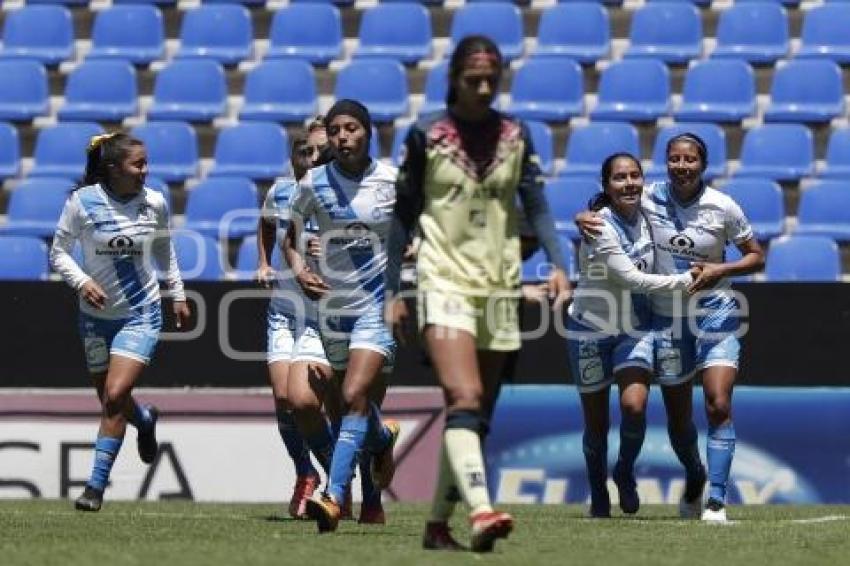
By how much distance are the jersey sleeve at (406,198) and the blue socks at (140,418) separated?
4.47 m

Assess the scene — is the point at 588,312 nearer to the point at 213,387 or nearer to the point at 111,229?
the point at 111,229

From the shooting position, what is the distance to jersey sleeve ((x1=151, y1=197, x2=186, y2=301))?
1220 centimetres

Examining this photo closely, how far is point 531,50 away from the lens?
63.2 ft

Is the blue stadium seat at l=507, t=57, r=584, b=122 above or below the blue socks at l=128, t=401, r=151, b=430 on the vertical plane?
above

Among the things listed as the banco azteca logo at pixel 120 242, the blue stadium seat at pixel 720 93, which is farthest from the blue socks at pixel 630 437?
the blue stadium seat at pixel 720 93

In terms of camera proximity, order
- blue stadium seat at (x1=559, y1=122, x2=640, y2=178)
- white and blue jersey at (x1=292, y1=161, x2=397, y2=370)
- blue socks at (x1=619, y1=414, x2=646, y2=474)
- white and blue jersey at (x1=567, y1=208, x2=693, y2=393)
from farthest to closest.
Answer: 1. blue stadium seat at (x1=559, y1=122, x2=640, y2=178)
2. blue socks at (x1=619, y1=414, x2=646, y2=474)
3. white and blue jersey at (x1=567, y1=208, x2=693, y2=393)
4. white and blue jersey at (x1=292, y1=161, x2=397, y2=370)

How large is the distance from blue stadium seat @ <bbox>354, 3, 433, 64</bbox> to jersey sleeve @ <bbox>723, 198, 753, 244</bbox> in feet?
25.9

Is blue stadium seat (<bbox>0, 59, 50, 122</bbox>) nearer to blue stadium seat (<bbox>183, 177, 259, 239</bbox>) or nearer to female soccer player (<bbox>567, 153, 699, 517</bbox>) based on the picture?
blue stadium seat (<bbox>183, 177, 259, 239</bbox>)

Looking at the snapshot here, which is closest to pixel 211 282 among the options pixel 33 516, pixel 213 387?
pixel 213 387

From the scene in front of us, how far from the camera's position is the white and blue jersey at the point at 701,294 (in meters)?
11.6

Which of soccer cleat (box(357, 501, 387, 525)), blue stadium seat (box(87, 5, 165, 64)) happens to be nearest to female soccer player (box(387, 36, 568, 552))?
soccer cleat (box(357, 501, 387, 525))

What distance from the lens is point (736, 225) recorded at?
11.6m

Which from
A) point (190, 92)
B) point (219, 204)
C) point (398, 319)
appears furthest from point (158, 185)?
point (398, 319)

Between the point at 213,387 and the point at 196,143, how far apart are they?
13.6ft
